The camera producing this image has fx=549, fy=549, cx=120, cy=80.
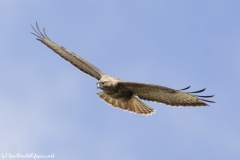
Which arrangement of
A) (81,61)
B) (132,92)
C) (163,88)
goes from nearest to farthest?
(163,88) → (132,92) → (81,61)

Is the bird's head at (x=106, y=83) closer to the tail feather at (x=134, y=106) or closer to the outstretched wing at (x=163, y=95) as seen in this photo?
the outstretched wing at (x=163, y=95)

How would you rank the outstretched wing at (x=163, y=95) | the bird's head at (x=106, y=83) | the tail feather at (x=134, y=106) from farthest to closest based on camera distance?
the tail feather at (x=134, y=106) < the bird's head at (x=106, y=83) < the outstretched wing at (x=163, y=95)

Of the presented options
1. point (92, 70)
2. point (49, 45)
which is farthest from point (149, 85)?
point (49, 45)

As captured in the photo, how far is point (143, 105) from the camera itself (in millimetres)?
14906

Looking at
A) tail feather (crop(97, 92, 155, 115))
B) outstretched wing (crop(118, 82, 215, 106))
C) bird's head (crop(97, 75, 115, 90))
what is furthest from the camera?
tail feather (crop(97, 92, 155, 115))

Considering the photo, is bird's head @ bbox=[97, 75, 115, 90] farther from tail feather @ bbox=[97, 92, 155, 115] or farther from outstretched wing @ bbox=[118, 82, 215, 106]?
tail feather @ bbox=[97, 92, 155, 115]

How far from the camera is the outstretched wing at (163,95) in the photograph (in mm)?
13453

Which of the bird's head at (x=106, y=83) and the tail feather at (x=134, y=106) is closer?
the bird's head at (x=106, y=83)

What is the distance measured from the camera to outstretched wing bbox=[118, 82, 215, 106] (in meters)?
13.5

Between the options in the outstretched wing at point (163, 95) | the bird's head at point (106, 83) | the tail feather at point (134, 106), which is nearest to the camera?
the outstretched wing at point (163, 95)

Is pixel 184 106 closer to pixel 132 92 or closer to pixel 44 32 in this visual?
pixel 132 92

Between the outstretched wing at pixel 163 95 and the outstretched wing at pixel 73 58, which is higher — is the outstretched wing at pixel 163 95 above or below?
below

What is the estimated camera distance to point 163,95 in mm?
13828

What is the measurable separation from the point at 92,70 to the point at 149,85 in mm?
2397
